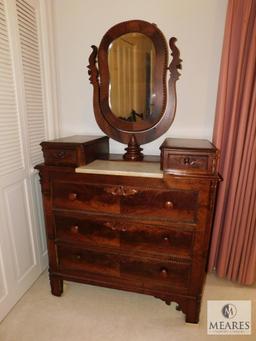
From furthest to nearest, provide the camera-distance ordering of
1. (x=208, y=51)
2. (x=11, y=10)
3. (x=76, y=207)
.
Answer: (x=208, y=51)
(x=76, y=207)
(x=11, y=10)

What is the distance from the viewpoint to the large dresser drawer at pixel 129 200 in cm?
139

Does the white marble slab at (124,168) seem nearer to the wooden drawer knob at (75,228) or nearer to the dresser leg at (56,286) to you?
the wooden drawer knob at (75,228)

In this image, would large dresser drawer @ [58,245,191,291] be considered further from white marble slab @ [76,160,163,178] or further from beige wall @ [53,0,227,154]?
beige wall @ [53,0,227,154]

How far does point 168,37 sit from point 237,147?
3.15ft

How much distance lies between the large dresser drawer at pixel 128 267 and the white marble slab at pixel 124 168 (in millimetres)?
594

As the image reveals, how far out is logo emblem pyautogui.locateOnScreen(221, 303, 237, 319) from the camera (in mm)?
1563

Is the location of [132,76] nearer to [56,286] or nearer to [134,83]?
[134,83]

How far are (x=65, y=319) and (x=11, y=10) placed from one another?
209 centimetres

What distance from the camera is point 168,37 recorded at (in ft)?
5.57

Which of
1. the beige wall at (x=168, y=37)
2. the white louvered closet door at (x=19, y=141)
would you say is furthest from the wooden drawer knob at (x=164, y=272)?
the white louvered closet door at (x=19, y=141)

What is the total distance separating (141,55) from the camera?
1.68m

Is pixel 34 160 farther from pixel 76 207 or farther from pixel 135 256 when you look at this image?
pixel 135 256

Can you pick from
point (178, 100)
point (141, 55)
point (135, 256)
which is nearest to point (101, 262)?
point (135, 256)

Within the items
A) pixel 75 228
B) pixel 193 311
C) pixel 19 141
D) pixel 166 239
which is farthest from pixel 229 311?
pixel 19 141
